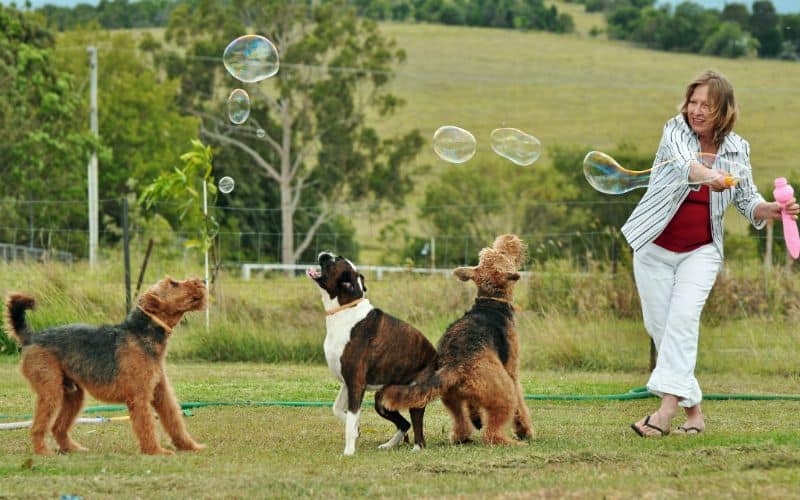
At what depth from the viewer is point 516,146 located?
1021cm

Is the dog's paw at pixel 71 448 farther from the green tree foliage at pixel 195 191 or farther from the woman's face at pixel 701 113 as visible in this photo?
the green tree foliage at pixel 195 191

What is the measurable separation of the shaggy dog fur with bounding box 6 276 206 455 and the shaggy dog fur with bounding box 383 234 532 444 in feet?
4.72

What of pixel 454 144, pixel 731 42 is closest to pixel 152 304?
pixel 454 144

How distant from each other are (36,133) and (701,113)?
30322 mm

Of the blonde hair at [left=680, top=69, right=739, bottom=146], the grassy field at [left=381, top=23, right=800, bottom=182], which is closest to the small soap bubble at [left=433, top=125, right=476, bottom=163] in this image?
the blonde hair at [left=680, top=69, right=739, bottom=146]

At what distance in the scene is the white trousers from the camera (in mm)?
7566

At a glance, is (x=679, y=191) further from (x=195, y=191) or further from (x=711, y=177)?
(x=195, y=191)

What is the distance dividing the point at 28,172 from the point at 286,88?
17751mm

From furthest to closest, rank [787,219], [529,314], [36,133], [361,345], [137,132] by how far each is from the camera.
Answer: [137,132]
[36,133]
[529,314]
[361,345]
[787,219]

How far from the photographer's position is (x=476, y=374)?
7.30 metres

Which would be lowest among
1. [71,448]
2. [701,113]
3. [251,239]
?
[251,239]

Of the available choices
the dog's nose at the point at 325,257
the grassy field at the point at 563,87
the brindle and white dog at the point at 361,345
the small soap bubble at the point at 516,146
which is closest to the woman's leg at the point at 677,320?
the brindle and white dog at the point at 361,345

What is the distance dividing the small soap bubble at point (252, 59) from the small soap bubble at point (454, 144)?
2.10 m

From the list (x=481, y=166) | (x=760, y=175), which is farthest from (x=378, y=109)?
(x=760, y=175)
